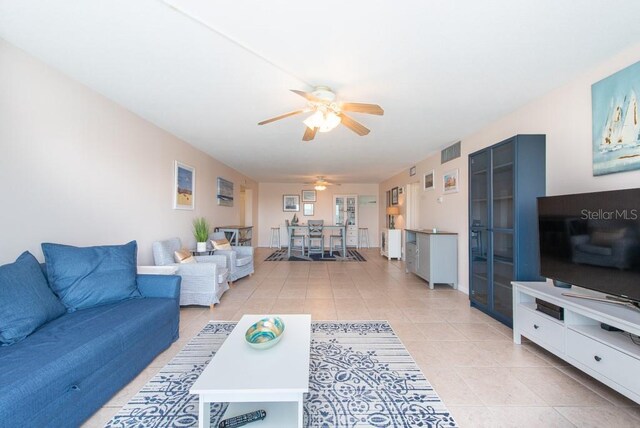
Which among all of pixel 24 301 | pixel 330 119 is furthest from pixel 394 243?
pixel 24 301

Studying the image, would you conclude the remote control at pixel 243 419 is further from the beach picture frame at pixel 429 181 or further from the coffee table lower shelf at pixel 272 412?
the beach picture frame at pixel 429 181

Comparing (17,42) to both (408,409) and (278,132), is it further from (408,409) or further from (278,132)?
(408,409)

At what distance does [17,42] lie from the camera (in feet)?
6.26

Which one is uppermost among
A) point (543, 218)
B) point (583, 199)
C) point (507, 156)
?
point (507, 156)

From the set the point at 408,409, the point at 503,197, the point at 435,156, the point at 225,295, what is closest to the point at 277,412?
the point at 408,409

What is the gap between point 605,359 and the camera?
63.9 inches

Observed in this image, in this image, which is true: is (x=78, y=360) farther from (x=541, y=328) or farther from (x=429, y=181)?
(x=429, y=181)

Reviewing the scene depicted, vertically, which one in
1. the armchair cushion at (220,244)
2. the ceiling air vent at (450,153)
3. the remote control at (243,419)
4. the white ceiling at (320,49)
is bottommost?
the remote control at (243,419)

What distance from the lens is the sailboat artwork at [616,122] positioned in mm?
1877

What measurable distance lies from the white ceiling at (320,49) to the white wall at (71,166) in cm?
20

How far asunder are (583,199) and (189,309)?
4.05m

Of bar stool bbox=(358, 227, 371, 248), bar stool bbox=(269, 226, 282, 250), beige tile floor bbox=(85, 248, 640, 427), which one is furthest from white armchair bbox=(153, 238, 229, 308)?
bar stool bbox=(358, 227, 371, 248)

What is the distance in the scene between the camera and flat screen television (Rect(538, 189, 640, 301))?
1639mm

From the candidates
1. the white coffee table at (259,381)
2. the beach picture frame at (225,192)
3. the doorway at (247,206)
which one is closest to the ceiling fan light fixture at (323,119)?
the white coffee table at (259,381)
